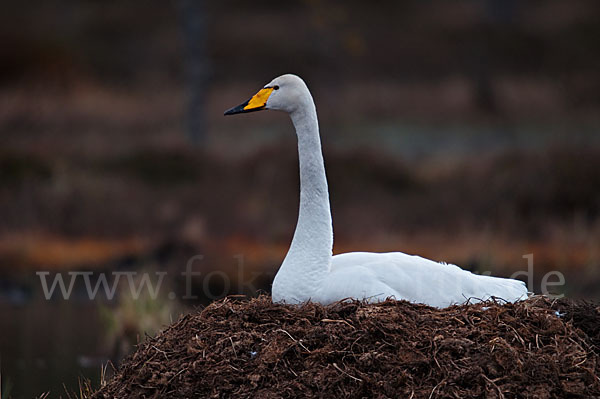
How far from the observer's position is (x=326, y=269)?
24.6 feet

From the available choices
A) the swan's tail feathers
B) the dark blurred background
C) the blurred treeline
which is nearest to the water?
the dark blurred background

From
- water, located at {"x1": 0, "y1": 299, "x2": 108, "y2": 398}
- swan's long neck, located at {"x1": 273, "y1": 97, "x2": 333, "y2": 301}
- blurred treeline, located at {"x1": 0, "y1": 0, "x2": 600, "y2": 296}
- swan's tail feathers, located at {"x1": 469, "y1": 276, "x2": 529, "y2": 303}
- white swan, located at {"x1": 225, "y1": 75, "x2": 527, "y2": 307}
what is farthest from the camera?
blurred treeline, located at {"x1": 0, "y1": 0, "x2": 600, "y2": 296}

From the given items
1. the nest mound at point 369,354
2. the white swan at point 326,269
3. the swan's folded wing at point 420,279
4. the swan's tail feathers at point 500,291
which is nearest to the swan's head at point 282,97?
the white swan at point 326,269

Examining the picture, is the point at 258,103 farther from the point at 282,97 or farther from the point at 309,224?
the point at 309,224

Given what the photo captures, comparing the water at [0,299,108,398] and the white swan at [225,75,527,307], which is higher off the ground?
the white swan at [225,75,527,307]

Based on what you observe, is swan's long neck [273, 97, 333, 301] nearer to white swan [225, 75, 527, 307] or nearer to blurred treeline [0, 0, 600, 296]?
white swan [225, 75, 527, 307]

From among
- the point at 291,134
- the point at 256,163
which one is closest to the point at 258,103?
the point at 256,163

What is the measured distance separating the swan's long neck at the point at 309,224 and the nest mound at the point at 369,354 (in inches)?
19.9

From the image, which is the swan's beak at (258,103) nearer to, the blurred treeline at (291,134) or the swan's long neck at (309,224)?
the swan's long neck at (309,224)

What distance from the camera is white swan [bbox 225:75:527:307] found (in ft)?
23.8

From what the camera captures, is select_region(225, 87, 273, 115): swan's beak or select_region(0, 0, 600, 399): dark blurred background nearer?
select_region(225, 87, 273, 115): swan's beak

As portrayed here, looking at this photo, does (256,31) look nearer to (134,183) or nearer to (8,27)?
(8,27)

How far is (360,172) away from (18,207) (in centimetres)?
597

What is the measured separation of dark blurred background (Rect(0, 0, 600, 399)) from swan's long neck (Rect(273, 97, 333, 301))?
4.38 ft
